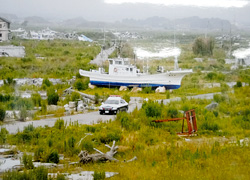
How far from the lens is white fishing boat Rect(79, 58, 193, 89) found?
2698 centimetres

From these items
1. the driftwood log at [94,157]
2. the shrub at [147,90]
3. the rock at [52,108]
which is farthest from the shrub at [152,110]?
the shrub at [147,90]

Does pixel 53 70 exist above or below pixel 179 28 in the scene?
below

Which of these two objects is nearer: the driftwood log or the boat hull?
the driftwood log

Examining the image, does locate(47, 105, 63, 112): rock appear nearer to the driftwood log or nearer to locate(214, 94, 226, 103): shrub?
the driftwood log

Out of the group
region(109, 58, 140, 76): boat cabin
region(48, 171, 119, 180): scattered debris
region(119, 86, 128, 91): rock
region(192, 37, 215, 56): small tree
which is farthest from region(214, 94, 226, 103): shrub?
region(192, 37, 215, 56): small tree

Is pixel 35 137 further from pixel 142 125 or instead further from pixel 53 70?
pixel 53 70

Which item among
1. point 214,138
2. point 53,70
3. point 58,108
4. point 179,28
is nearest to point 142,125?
point 214,138

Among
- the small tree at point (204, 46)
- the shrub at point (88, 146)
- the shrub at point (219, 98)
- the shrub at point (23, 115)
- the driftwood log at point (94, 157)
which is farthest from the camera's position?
the small tree at point (204, 46)

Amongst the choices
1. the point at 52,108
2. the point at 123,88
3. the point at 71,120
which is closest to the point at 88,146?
the point at 71,120

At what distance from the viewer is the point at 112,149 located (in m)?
11.2

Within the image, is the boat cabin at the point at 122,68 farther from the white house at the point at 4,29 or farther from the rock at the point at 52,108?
the white house at the point at 4,29

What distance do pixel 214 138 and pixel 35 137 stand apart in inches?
264

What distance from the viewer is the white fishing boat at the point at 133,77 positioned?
26984 millimetres

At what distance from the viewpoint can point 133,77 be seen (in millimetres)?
27125
